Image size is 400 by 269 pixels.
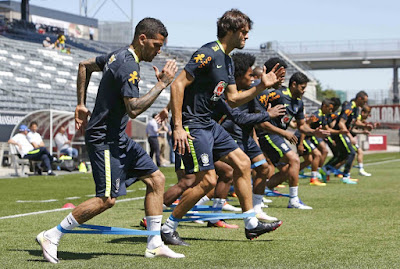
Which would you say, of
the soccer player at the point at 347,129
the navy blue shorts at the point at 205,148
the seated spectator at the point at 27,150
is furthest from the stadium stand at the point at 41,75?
the navy blue shorts at the point at 205,148

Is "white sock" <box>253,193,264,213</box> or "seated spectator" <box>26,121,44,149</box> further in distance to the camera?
"seated spectator" <box>26,121,44,149</box>

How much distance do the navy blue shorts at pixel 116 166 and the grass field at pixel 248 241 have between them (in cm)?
58

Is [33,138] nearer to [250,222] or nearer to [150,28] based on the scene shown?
[250,222]

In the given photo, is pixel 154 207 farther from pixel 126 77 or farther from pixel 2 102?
pixel 2 102

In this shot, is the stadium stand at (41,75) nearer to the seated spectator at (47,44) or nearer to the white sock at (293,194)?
the seated spectator at (47,44)

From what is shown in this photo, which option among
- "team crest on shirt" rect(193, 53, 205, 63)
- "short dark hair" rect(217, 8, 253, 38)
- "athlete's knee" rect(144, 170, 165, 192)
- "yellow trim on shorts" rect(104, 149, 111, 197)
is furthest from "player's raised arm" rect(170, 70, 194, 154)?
"yellow trim on shorts" rect(104, 149, 111, 197)

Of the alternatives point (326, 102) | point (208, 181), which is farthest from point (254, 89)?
point (326, 102)

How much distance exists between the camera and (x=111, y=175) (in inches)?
227

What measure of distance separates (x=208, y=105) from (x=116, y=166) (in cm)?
138

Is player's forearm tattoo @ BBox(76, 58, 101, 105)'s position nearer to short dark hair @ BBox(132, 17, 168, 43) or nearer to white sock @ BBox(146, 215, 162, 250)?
short dark hair @ BBox(132, 17, 168, 43)

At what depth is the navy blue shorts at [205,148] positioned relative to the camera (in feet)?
22.0

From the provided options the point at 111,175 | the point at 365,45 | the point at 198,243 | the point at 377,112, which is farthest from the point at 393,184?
the point at 365,45

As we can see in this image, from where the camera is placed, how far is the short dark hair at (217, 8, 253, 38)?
6750 mm

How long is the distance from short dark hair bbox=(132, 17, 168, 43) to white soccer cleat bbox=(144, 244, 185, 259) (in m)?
1.70
